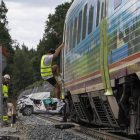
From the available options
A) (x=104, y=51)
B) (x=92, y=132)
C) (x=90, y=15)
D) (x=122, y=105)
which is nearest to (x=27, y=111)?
(x=92, y=132)

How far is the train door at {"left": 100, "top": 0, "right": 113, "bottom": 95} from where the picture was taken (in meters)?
6.24

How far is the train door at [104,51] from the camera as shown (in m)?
6.24

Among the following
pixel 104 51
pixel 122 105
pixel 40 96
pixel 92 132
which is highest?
pixel 104 51

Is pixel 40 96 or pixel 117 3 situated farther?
pixel 40 96

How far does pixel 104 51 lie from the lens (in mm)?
6395

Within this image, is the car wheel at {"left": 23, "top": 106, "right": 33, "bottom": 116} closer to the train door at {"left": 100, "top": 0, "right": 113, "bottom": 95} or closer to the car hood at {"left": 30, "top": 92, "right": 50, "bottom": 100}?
the car hood at {"left": 30, "top": 92, "right": 50, "bottom": 100}

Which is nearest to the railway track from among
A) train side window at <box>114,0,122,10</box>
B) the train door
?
the train door

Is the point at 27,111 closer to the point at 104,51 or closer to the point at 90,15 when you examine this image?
the point at 90,15

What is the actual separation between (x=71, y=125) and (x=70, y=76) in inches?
69.9

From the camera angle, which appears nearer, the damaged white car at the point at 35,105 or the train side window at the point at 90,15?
the train side window at the point at 90,15

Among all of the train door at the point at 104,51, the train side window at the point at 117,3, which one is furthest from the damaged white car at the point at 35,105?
the train side window at the point at 117,3

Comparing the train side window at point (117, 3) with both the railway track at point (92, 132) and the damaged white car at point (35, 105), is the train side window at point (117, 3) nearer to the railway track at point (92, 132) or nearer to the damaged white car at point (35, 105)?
the railway track at point (92, 132)

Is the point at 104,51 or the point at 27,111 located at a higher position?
the point at 104,51

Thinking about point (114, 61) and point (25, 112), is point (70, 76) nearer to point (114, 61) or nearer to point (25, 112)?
point (114, 61)
